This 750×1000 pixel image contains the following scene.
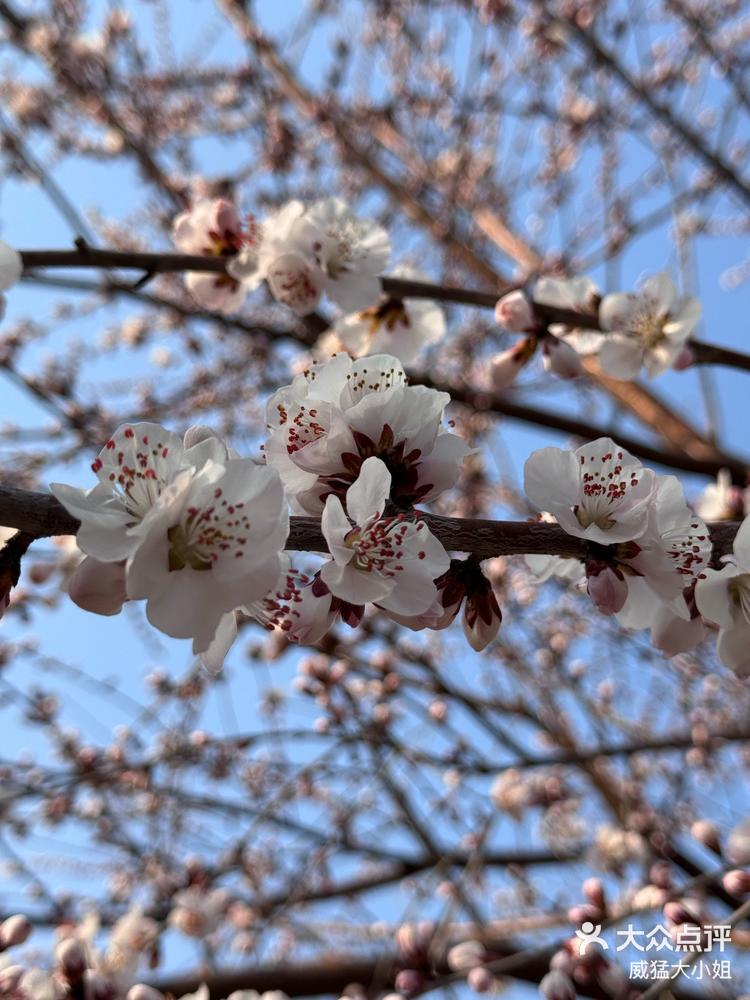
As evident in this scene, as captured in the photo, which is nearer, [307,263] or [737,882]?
[737,882]

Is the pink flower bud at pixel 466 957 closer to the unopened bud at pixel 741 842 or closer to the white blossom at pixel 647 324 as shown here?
the unopened bud at pixel 741 842

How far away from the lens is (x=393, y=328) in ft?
7.10

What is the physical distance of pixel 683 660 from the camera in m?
4.59

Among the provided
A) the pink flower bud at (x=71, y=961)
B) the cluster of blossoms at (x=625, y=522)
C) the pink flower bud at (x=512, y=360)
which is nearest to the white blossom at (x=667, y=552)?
the cluster of blossoms at (x=625, y=522)

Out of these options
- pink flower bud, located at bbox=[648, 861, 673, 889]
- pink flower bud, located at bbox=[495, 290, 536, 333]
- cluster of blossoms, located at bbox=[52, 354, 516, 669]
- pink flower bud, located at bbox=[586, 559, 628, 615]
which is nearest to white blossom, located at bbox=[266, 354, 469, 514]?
cluster of blossoms, located at bbox=[52, 354, 516, 669]

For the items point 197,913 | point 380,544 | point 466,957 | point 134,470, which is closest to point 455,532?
point 380,544

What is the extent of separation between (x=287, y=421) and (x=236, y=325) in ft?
7.05

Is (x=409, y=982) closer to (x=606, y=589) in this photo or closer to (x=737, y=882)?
(x=737, y=882)

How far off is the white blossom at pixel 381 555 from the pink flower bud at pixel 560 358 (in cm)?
112

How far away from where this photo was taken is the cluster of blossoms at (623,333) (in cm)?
196

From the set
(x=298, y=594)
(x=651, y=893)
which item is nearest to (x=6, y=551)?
(x=298, y=594)

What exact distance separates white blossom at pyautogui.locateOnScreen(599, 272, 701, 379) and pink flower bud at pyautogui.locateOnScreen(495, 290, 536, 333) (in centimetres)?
27

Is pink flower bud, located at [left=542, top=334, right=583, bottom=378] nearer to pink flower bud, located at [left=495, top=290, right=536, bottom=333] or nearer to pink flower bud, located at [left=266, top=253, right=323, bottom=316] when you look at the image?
pink flower bud, located at [left=495, top=290, right=536, bottom=333]

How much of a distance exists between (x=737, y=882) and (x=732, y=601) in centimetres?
106
